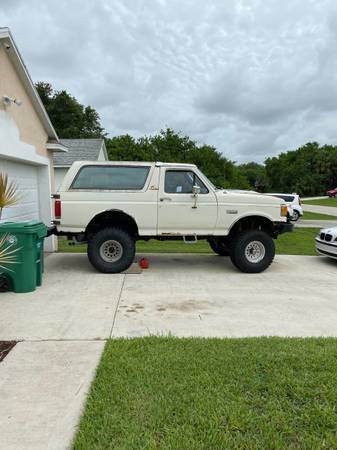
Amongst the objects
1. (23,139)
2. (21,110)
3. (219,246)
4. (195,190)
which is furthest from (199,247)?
(21,110)

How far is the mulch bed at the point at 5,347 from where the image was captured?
13.8ft

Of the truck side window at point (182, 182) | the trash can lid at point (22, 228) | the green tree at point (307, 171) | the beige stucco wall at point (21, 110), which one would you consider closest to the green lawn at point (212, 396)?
the trash can lid at point (22, 228)

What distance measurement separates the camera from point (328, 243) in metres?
9.82

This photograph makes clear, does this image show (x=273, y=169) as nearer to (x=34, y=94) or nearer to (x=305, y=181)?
(x=305, y=181)

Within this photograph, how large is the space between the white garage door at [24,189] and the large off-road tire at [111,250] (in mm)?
2006

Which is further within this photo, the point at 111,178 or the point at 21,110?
the point at 21,110

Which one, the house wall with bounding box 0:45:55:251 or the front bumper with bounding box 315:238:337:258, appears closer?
the house wall with bounding box 0:45:55:251

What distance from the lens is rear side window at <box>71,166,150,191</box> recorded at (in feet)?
26.8

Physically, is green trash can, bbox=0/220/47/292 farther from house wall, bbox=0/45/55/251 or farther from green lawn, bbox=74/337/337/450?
green lawn, bbox=74/337/337/450

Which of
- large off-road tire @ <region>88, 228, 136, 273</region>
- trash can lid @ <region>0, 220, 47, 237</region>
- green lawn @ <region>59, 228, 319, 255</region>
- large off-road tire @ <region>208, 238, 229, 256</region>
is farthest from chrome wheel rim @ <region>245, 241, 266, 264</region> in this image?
trash can lid @ <region>0, 220, 47, 237</region>

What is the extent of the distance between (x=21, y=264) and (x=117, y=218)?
7.69 feet

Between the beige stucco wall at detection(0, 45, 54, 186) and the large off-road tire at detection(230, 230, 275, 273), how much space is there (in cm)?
524

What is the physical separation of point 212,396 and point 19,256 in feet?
14.0

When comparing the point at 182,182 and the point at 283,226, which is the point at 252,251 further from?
the point at 182,182
